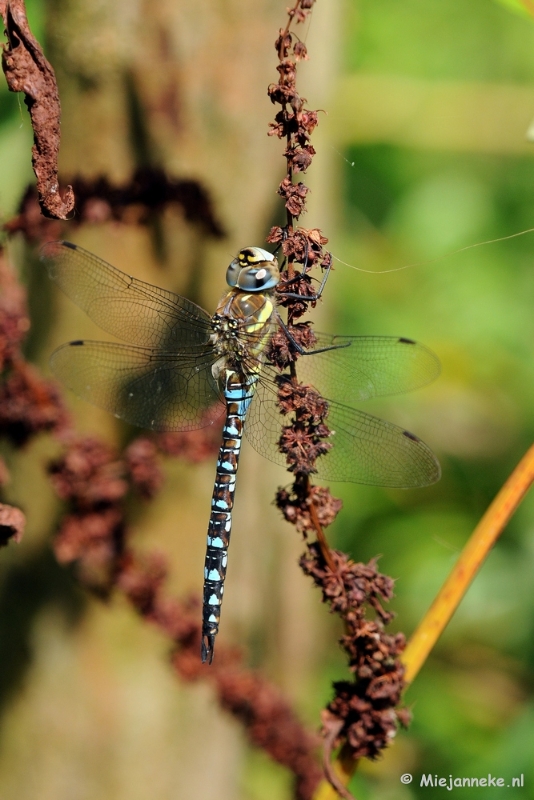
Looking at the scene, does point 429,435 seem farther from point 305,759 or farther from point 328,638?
point 305,759

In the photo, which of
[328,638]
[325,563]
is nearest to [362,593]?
[325,563]

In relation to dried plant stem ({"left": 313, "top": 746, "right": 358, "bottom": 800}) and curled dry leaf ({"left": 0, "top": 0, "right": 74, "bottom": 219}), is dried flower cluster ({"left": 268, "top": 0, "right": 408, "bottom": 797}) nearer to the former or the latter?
dried plant stem ({"left": 313, "top": 746, "right": 358, "bottom": 800})

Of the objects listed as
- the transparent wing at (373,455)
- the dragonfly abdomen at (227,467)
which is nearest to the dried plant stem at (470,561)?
the transparent wing at (373,455)

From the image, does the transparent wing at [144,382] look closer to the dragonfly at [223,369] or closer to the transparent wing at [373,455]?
the dragonfly at [223,369]

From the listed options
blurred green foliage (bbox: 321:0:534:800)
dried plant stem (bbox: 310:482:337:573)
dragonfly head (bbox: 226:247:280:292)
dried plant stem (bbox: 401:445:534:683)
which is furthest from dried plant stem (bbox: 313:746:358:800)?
blurred green foliage (bbox: 321:0:534:800)

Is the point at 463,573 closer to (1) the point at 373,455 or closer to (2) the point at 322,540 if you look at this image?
(2) the point at 322,540

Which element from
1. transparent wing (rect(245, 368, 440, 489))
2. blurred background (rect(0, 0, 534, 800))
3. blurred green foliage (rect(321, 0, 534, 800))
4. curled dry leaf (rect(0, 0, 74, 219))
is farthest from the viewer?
blurred green foliage (rect(321, 0, 534, 800))

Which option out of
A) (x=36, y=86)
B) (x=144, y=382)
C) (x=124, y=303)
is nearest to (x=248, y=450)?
(x=144, y=382)
